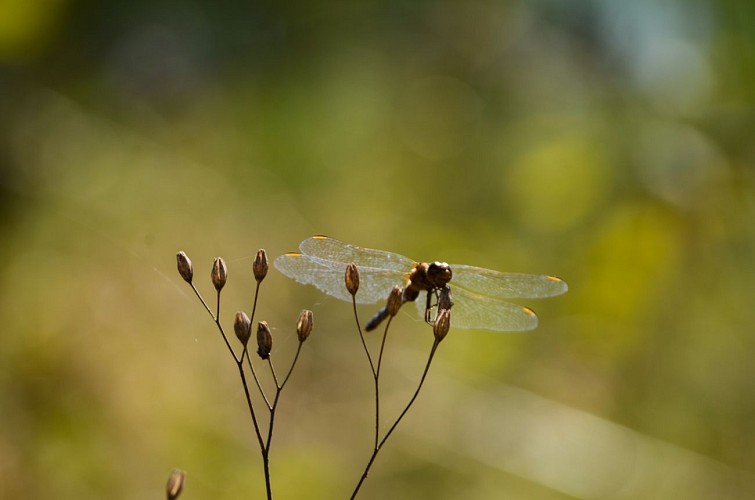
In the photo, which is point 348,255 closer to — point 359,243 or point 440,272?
point 440,272

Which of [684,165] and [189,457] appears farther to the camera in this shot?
[684,165]

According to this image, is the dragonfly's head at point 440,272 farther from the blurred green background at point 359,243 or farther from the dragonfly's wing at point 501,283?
the blurred green background at point 359,243

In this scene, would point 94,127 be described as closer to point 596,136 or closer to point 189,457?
point 189,457

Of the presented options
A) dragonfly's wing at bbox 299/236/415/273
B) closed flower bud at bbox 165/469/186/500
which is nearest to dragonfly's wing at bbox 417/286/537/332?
dragonfly's wing at bbox 299/236/415/273

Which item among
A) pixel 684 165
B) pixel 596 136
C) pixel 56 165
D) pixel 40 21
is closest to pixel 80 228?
pixel 56 165

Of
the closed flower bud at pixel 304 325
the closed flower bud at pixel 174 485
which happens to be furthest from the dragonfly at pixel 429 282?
the closed flower bud at pixel 174 485

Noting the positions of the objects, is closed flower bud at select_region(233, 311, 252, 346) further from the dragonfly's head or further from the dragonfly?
the dragonfly's head

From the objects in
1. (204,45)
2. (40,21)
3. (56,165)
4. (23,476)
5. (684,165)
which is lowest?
(23,476)
